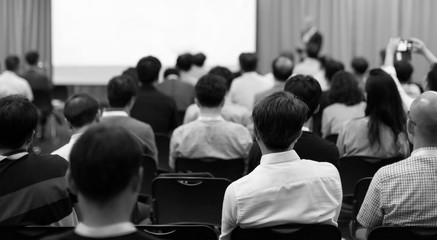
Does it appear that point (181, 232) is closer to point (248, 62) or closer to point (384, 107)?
point (384, 107)

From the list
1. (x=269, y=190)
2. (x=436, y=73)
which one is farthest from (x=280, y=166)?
(x=436, y=73)

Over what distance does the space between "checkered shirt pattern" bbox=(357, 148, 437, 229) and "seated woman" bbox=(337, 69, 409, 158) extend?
152cm

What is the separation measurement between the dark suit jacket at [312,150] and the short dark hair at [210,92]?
113cm

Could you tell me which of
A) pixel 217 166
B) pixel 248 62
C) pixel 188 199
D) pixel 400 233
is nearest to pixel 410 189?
pixel 400 233

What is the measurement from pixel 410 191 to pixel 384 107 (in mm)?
1617

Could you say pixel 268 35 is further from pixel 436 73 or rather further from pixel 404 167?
pixel 404 167

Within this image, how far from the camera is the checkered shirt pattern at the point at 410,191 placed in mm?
2600

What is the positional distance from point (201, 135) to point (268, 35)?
6777 millimetres

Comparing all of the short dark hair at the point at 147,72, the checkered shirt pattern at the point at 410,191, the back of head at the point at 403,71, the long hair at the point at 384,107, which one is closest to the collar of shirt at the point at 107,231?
the checkered shirt pattern at the point at 410,191

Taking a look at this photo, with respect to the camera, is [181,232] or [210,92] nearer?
[181,232]

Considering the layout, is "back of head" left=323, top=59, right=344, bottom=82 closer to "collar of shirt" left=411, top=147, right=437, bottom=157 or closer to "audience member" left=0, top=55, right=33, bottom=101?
"audience member" left=0, top=55, right=33, bottom=101

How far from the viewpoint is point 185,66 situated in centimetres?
771

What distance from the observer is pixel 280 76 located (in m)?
6.38

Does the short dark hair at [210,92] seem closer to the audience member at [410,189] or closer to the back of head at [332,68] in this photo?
the audience member at [410,189]
